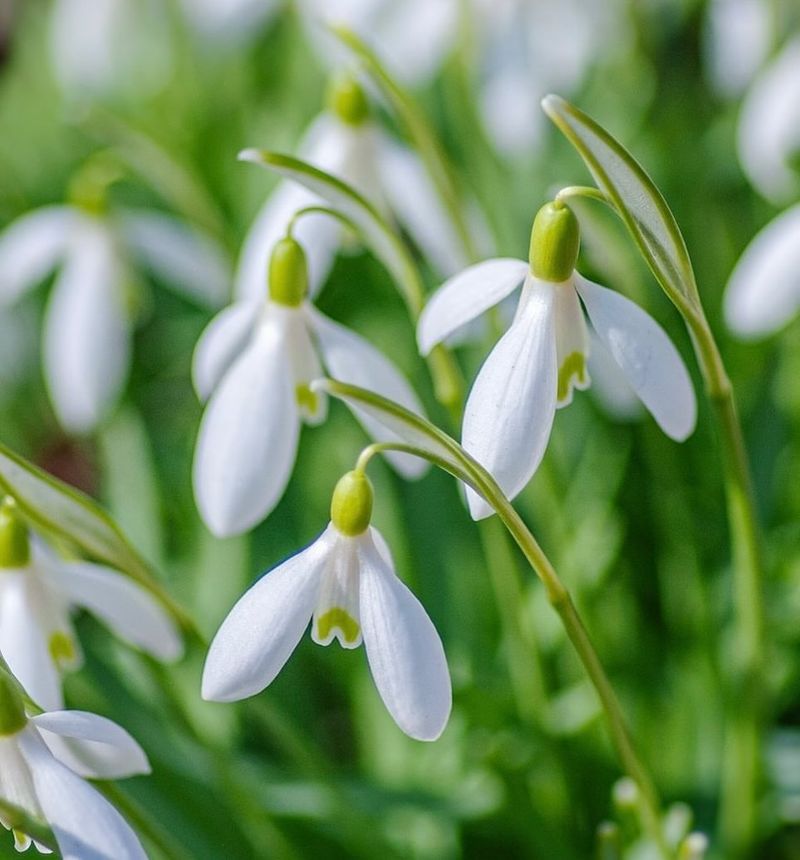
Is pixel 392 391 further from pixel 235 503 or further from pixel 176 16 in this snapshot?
pixel 176 16

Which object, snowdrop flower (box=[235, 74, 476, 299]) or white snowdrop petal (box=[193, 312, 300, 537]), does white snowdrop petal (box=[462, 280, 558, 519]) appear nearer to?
white snowdrop petal (box=[193, 312, 300, 537])

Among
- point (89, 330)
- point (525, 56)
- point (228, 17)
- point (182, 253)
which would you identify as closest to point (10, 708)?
point (89, 330)

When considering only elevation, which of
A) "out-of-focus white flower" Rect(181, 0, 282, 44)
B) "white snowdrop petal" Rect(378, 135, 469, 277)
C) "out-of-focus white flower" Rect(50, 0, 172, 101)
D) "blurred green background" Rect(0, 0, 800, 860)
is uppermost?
"out-of-focus white flower" Rect(50, 0, 172, 101)

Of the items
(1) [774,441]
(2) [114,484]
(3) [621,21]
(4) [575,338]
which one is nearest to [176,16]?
(3) [621,21]

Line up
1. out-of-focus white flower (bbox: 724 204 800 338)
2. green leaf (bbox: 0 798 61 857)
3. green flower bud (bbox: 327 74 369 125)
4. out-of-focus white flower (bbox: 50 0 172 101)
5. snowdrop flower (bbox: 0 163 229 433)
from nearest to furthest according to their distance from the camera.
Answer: green leaf (bbox: 0 798 61 857) → green flower bud (bbox: 327 74 369 125) → out-of-focus white flower (bbox: 724 204 800 338) → snowdrop flower (bbox: 0 163 229 433) → out-of-focus white flower (bbox: 50 0 172 101)

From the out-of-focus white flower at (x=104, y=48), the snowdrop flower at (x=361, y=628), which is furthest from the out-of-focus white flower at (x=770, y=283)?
the out-of-focus white flower at (x=104, y=48)

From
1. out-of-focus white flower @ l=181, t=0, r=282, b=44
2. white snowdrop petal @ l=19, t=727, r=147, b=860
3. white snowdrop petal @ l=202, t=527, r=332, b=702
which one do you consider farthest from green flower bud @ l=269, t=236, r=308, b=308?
out-of-focus white flower @ l=181, t=0, r=282, b=44
